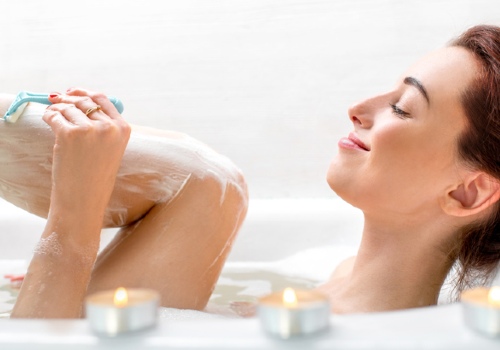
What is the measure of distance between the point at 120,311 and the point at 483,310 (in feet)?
1.02

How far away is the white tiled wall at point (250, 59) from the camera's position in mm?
2150

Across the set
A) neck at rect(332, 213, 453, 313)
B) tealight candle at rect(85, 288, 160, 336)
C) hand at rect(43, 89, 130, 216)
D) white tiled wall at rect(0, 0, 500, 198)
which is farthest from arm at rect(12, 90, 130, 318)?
white tiled wall at rect(0, 0, 500, 198)

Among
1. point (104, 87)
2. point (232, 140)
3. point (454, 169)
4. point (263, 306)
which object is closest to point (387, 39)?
point (232, 140)

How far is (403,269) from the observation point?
117 centimetres

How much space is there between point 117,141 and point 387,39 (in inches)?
54.9

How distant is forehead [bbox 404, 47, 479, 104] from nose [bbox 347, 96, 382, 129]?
0.07m

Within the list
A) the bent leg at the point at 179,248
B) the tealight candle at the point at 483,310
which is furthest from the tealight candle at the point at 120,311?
the bent leg at the point at 179,248

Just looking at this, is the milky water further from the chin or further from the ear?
the ear

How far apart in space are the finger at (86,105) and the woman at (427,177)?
1.31 ft

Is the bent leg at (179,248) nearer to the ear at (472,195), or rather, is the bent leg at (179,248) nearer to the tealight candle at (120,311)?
the ear at (472,195)

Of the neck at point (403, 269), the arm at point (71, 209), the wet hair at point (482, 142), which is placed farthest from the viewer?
the neck at point (403, 269)

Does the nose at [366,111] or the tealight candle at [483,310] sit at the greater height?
the nose at [366,111]

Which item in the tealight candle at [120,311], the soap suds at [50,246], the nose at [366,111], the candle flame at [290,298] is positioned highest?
the nose at [366,111]

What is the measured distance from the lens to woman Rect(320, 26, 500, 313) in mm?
1065
